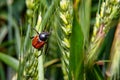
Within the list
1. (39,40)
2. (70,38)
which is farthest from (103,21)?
(39,40)

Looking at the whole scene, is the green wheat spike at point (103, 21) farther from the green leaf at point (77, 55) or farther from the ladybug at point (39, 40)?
the ladybug at point (39, 40)

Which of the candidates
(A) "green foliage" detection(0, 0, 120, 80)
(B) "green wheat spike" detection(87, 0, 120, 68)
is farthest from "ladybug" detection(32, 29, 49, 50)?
(B) "green wheat spike" detection(87, 0, 120, 68)

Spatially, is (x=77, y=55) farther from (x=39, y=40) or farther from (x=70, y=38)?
(x=39, y=40)

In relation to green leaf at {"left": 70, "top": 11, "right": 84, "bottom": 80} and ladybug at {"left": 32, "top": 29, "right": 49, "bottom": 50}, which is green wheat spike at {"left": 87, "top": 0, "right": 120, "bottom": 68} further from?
ladybug at {"left": 32, "top": 29, "right": 49, "bottom": 50}

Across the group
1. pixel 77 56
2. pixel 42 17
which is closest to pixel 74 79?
pixel 77 56

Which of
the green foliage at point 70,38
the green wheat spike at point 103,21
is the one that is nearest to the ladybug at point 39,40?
the green foliage at point 70,38
